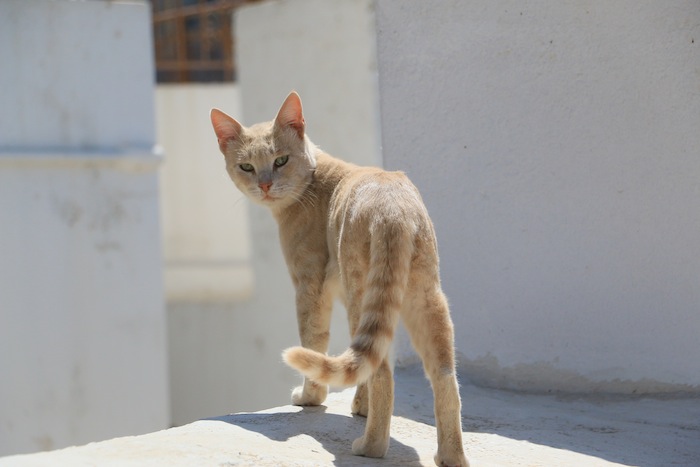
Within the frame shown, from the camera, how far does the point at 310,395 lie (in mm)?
3318

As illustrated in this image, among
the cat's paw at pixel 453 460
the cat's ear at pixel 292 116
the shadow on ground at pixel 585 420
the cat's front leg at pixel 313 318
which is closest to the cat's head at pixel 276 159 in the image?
the cat's ear at pixel 292 116

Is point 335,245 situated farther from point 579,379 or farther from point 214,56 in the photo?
point 214,56

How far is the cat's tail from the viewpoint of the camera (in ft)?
7.66

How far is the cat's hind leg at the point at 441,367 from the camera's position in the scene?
8.55ft

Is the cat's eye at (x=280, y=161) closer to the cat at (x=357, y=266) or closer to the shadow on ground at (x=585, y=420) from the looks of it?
the cat at (x=357, y=266)

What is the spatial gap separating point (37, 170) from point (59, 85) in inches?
23.6

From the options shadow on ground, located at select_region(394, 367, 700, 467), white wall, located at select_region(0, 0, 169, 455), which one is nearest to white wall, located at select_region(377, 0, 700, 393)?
shadow on ground, located at select_region(394, 367, 700, 467)

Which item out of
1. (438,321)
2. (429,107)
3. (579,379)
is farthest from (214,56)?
(438,321)

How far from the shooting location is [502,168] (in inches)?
152

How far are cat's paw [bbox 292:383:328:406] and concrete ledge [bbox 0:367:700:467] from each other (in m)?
0.03

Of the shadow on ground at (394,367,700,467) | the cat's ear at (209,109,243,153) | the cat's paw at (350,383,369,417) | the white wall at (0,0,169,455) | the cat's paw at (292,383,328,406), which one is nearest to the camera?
the shadow on ground at (394,367,700,467)

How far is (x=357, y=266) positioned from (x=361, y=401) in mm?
681

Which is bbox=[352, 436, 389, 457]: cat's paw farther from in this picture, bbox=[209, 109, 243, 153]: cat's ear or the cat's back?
bbox=[209, 109, 243, 153]: cat's ear

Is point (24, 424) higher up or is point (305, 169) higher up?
point (305, 169)
